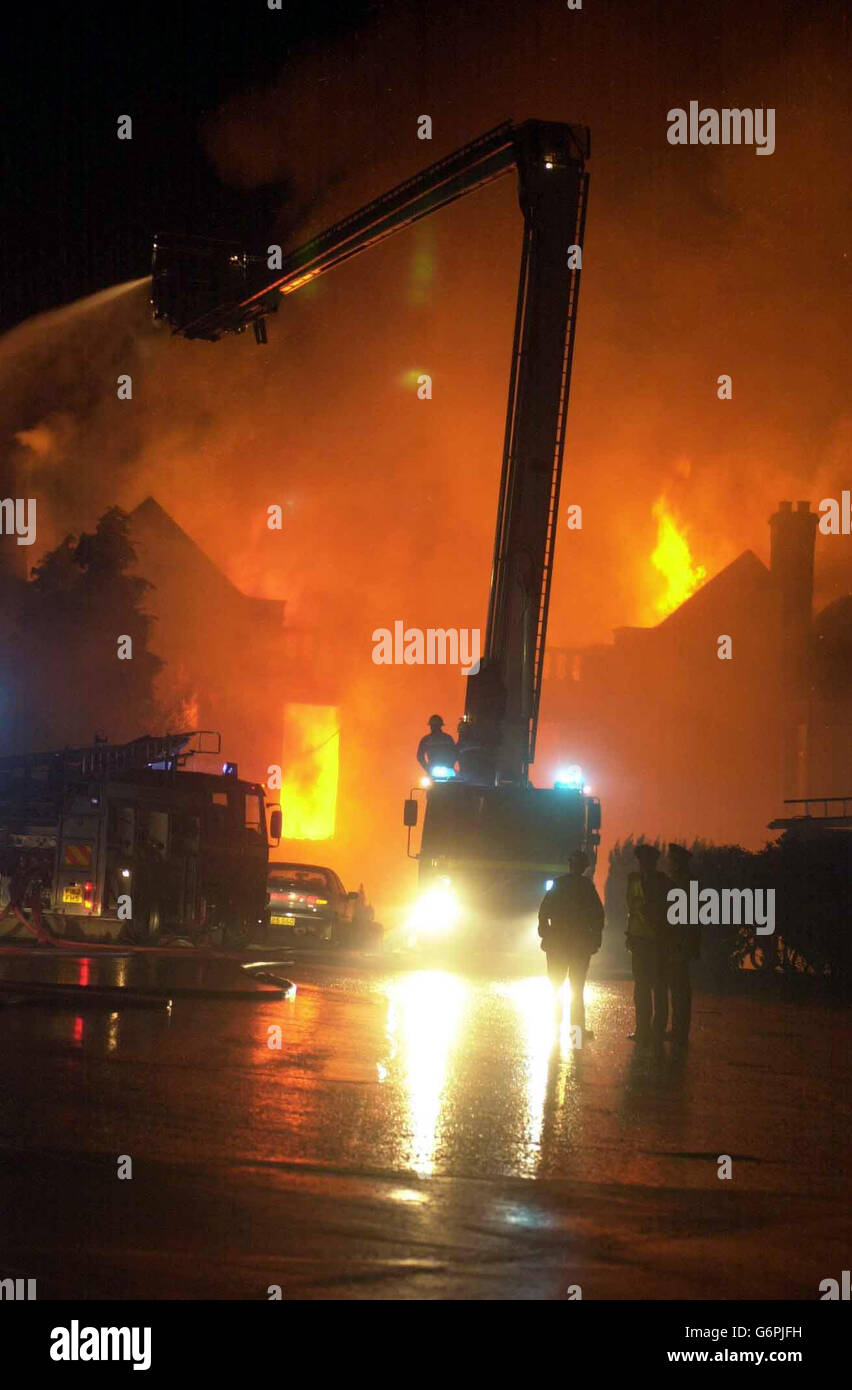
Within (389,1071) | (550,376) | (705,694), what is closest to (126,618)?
(705,694)

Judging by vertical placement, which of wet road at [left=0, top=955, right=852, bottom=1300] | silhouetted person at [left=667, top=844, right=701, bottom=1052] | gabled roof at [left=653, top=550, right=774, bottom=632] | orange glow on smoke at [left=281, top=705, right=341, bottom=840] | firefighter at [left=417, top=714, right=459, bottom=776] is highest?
gabled roof at [left=653, top=550, right=774, bottom=632]

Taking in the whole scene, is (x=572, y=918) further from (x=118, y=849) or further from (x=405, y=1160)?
(x=118, y=849)

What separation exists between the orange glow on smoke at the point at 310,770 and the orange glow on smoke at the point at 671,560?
45.8 ft

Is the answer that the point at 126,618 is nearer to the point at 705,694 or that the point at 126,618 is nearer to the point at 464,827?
the point at 705,694

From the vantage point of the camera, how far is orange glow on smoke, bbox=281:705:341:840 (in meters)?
55.8

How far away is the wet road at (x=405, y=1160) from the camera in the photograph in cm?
562

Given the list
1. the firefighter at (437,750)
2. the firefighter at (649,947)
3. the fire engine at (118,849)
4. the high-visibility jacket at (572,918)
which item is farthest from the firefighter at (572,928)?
the fire engine at (118,849)

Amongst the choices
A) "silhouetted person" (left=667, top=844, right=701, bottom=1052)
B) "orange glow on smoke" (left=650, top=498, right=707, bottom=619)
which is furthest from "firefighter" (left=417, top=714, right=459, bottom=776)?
"orange glow on smoke" (left=650, top=498, right=707, bottom=619)

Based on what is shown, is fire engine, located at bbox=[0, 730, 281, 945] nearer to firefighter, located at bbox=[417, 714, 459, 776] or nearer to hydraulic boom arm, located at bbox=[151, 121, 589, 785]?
firefighter, located at bbox=[417, 714, 459, 776]

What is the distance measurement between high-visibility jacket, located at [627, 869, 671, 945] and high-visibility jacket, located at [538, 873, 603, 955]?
2.13ft

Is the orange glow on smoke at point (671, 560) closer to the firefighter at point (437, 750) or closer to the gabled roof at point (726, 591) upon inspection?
the gabled roof at point (726, 591)

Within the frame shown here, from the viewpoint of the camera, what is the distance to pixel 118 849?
2312cm

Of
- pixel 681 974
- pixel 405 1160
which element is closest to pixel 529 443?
pixel 681 974

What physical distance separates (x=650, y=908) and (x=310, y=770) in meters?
42.5
